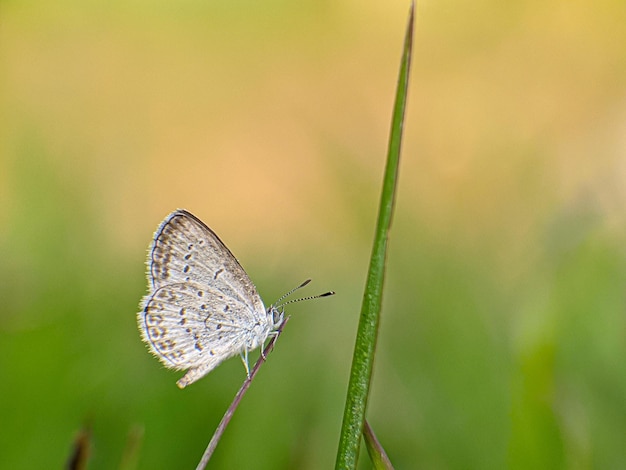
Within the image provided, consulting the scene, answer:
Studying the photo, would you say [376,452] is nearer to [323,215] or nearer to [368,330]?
[368,330]

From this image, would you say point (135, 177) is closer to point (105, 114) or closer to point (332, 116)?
point (105, 114)

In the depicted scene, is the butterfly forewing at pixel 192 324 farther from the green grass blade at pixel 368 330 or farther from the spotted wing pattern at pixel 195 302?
the green grass blade at pixel 368 330

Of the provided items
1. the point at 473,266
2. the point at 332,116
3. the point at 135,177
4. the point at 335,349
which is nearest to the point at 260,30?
the point at 332,116

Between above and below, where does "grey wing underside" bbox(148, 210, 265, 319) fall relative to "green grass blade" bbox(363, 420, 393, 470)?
above

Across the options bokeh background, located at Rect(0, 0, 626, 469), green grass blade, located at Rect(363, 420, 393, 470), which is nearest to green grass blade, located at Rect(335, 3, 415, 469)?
green grass blade, located at Rect(363, 420, 393, 470)

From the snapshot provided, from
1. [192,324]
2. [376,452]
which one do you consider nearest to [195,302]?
[192,324]

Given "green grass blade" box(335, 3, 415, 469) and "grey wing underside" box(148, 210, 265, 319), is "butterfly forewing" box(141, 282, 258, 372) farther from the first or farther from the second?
"green grass blade" box(335, 3, 415, 469)
